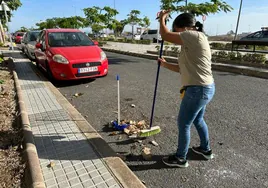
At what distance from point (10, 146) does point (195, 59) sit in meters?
2.68

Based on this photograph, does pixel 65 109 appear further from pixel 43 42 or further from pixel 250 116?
pixel 43 42

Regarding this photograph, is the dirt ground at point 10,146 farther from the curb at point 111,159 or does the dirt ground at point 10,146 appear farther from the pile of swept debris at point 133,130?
the pile of swept debris at point 133,130

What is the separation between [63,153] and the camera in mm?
2875

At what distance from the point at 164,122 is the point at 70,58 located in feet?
12.4

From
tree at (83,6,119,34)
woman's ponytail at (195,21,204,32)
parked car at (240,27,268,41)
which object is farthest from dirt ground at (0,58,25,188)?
tree at (83,6,119,34)

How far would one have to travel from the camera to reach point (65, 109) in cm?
438

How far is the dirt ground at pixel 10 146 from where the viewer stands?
7.77ft

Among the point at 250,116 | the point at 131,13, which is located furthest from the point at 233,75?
the point at 131,13

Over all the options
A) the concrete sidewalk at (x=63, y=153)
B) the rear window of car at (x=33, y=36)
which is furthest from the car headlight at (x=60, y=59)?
the rear window of car at (x=33, y=36)

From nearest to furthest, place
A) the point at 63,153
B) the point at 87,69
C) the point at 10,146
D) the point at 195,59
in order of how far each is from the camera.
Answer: the point at 195,59, the point at 63,153, the point at 10,146, the point at 87,69

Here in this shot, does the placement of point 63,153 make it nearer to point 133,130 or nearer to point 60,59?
point 133,130

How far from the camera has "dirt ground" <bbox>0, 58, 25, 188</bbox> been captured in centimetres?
237

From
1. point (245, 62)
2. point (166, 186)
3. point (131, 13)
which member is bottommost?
point (166, 186)

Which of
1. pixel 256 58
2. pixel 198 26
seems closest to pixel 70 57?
pixel 198 26
